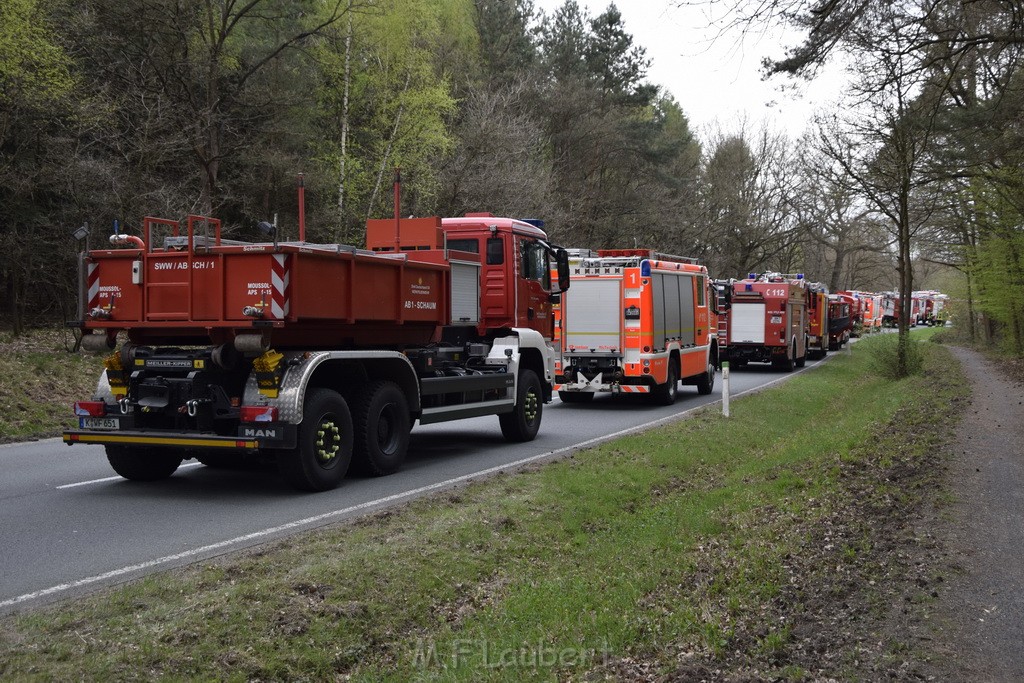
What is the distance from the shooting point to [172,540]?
24.5ft

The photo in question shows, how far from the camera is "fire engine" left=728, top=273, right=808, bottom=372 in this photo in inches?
1231

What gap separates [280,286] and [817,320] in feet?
109

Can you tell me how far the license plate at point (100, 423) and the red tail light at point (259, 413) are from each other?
1377 millimetres

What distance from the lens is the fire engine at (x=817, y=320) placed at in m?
37.0

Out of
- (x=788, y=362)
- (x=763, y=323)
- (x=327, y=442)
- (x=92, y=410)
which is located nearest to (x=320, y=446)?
(x=327, y=442)

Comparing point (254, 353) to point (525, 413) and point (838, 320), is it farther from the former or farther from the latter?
point (838, 320)

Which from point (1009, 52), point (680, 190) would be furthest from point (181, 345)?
point (680, 190)

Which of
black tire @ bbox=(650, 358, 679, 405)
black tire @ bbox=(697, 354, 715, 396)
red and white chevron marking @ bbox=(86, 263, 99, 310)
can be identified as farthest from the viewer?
black tire @ bbox=(697, 354, 715, 396)

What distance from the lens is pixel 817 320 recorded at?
38594 mm

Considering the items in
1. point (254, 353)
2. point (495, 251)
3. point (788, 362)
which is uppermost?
point (495, 251)

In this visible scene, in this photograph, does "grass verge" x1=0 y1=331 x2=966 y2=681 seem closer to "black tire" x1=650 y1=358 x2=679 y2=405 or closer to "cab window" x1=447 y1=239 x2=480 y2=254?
"cab window" x1=447 y1=239 x2=480 y2=254

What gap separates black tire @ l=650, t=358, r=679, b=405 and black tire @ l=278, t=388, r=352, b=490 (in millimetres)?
10623

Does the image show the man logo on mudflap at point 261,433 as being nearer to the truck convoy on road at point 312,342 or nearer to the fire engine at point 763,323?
the truck convoy on road at point 312,342

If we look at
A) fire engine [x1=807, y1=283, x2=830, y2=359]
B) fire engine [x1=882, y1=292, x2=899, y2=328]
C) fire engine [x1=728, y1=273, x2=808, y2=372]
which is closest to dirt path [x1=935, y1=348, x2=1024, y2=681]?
fire engine [x1=728, y1=273, x2=808, y2=372]
